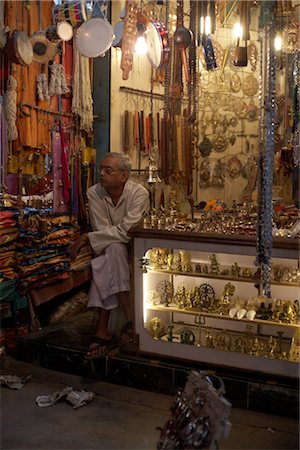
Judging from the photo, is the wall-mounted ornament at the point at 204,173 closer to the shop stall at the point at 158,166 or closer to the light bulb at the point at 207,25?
the shop stall at the point at 158,166

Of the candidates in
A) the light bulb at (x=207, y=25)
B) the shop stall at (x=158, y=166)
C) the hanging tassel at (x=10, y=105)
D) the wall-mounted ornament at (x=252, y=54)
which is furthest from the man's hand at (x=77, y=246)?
the wall-mounted ornament at (x=252, y=54)

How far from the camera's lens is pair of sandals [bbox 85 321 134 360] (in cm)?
407

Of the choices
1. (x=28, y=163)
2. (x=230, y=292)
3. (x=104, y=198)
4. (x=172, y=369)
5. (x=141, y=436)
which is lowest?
(x=141, y=436)

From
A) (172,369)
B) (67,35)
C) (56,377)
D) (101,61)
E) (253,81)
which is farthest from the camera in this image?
(253,81)

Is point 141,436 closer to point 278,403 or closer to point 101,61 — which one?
point 278,403

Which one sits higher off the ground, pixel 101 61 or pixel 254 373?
pixel 101 61

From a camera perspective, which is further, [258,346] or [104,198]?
[104,198]

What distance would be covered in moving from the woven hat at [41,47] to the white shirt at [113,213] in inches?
50.1

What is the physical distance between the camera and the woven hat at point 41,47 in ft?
15.3

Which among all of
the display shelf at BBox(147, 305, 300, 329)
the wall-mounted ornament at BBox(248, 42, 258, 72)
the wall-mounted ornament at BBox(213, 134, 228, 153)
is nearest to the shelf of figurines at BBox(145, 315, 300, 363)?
the display shelf at BBox(147, 305, 300, 329)

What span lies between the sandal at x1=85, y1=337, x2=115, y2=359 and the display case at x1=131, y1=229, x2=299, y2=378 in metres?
0.30

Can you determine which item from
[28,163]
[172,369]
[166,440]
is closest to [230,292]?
[172,369]

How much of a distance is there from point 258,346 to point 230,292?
51cm

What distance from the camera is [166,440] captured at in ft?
8.58
